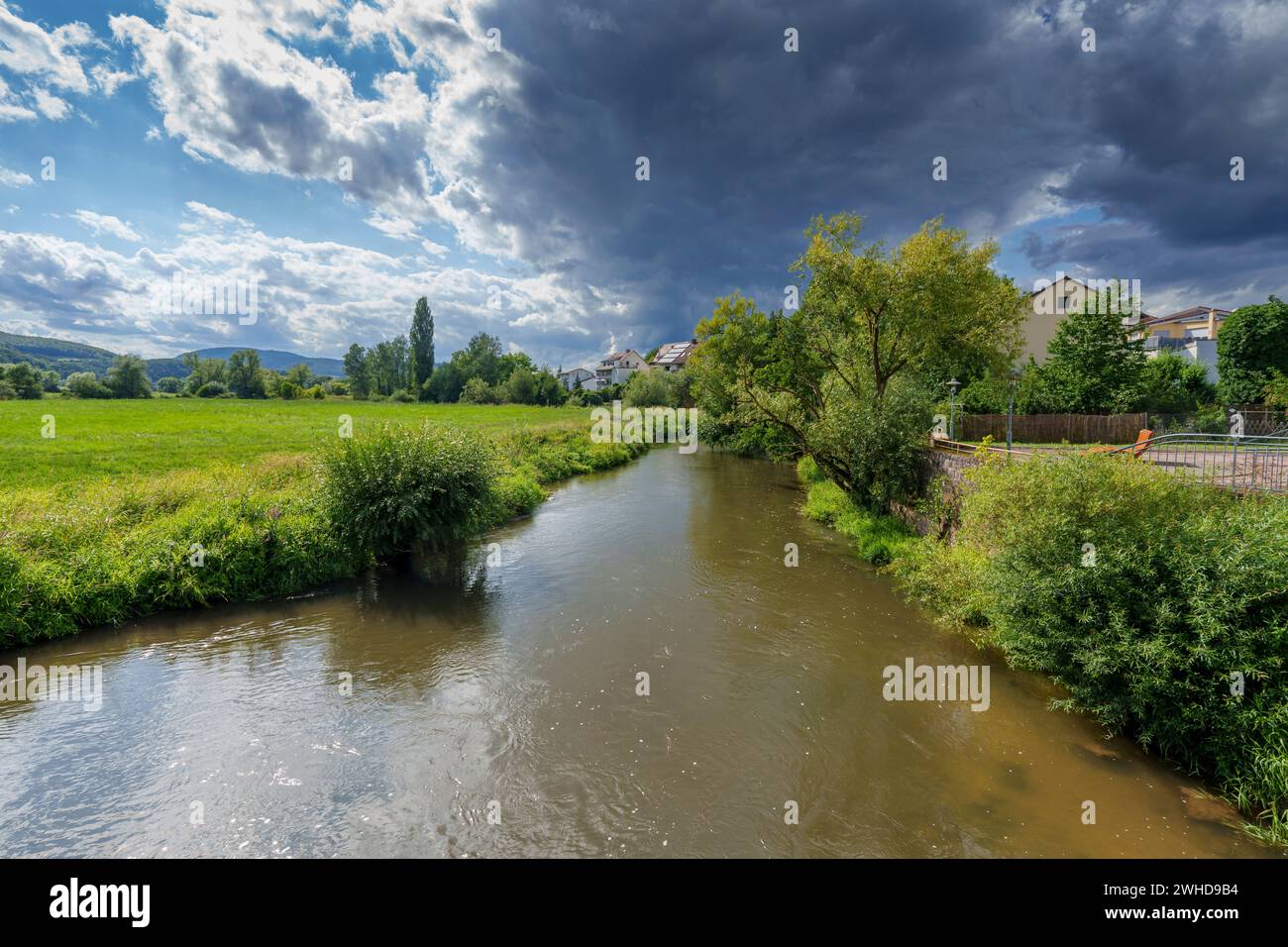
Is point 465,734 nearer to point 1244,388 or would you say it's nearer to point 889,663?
point 889,663

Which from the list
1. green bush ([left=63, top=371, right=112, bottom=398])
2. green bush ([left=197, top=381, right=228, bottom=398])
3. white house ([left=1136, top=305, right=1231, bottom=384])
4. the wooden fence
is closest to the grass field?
the wooden fence

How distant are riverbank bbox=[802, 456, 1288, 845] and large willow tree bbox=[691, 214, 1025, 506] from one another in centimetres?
921

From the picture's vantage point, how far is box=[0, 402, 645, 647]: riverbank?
9.78 metres

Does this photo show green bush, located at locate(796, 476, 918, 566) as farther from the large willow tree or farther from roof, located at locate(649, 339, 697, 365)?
roof, located at locate(649, 339, 697, 365)

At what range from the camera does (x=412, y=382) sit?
9550cm

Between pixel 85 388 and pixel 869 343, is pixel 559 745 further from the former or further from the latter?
pixel 85 388

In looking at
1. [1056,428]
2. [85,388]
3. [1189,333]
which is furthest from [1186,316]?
[85,388]

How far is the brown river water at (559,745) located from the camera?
5.58 metres

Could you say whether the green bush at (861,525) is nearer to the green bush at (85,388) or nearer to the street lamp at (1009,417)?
the street lamp at (1009,417)

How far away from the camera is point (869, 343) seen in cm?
2155

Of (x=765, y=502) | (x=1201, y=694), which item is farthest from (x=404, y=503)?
(x=765, y=502)

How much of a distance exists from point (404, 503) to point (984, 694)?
41.3 feet

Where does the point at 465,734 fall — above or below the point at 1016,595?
below

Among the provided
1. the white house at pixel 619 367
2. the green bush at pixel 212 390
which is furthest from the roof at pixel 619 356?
the green bush at pixel 212 390
